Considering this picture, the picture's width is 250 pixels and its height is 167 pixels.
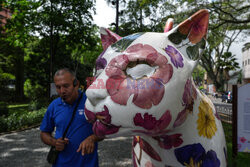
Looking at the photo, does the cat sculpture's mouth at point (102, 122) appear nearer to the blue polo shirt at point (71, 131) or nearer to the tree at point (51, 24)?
the blue polo shirt at point (71, 131)

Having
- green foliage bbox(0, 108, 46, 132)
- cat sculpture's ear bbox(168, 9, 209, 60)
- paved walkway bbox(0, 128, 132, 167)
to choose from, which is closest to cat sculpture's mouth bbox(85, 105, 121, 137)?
cat sculpture's ear bbox(168, 9, 209, 60)

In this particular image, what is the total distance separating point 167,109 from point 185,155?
0.47 metres

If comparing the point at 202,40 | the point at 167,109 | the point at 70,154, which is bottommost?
the point at 70,154

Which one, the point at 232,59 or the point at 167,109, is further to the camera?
the point at 232,59

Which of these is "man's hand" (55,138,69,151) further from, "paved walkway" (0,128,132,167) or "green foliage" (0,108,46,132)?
"green foliage" (0,108,46,132)

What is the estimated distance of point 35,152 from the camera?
5848 mm

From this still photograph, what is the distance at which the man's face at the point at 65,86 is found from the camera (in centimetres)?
189

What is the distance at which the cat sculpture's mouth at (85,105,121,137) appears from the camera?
92 centimetres

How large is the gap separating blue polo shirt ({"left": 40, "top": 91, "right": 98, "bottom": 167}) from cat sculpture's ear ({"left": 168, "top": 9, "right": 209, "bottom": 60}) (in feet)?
4.55

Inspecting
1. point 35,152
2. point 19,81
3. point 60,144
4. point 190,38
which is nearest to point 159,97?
point 190,38

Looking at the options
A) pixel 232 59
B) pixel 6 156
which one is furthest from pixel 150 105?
pixel 232 59

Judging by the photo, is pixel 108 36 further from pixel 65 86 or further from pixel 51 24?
pixel 51 24

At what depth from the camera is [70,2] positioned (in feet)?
42.4

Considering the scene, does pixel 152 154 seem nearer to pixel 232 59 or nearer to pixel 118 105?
pixel 118 105
